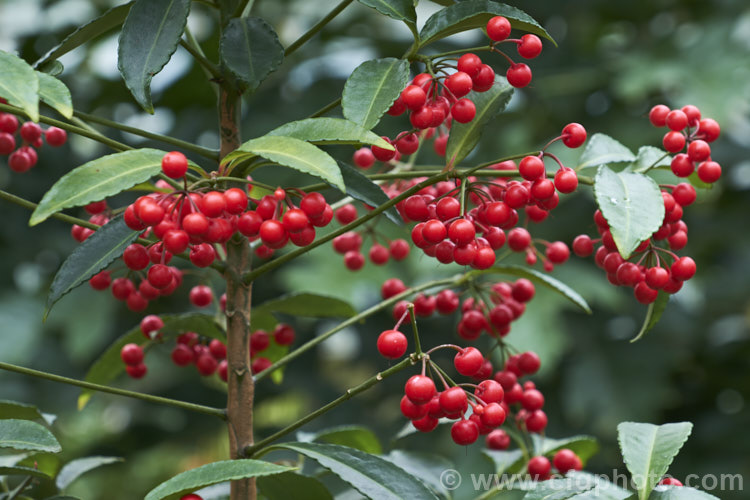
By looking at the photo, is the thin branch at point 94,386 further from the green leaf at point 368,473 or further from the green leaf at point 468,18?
the green leaf at point 468,18

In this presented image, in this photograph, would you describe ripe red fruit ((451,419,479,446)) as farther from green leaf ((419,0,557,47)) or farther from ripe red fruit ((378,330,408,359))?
green leaf ((419,0,557,47))

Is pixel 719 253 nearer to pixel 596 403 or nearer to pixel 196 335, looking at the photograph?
pixel 596 403

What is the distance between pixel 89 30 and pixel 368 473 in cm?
51

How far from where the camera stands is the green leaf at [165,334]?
3.16ft

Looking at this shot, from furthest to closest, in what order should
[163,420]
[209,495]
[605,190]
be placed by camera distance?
[163,420], [209,495], [605,190]

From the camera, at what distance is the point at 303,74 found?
2.96m

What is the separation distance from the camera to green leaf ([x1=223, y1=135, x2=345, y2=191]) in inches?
23.9

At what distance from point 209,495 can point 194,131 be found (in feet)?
5.93

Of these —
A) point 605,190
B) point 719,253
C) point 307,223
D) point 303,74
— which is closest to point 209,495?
point 307,223

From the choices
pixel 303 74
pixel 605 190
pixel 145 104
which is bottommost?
pixel 605 190

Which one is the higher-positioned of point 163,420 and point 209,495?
point 163,420

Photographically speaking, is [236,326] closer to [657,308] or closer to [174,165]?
[174,165]

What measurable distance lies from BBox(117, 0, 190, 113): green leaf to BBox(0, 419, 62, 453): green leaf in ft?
0.97

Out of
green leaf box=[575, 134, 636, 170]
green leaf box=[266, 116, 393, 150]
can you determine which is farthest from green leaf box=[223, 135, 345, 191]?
green leaf box=[575, 134, 636, 170]
